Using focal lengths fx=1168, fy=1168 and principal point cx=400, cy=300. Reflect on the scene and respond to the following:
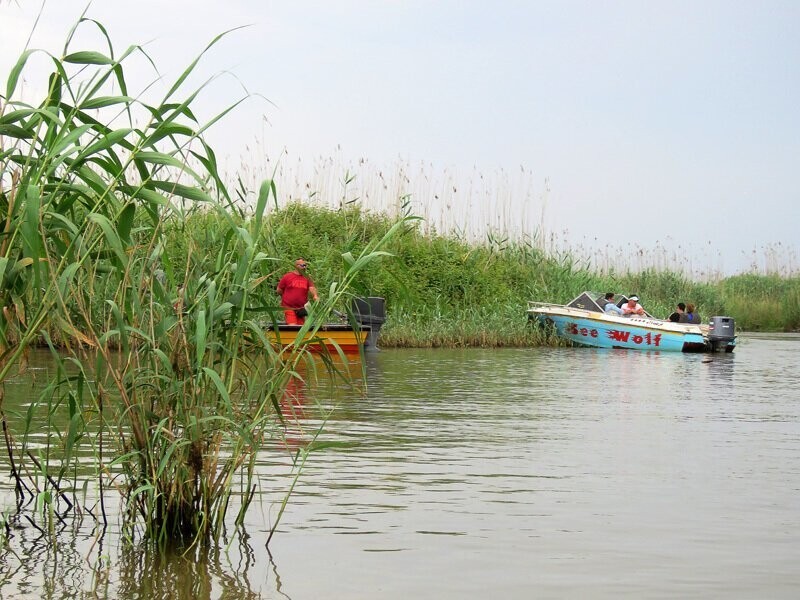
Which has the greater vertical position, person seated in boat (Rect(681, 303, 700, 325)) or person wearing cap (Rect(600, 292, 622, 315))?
person wearing cap (Rect(600, 292, 622, 315))

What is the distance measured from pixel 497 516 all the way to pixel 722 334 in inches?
739

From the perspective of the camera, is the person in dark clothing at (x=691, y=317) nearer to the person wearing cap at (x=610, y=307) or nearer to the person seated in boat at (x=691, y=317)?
the person seated in boat at (x=691, y=317)

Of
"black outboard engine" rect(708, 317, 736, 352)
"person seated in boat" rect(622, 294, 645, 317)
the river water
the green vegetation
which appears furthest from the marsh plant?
"person seated in boat" rect(622, 294, 645, 317)

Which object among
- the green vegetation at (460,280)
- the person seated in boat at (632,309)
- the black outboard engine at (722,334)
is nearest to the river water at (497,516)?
the black outboard engine at (722,334)

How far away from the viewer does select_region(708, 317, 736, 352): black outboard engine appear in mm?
23875

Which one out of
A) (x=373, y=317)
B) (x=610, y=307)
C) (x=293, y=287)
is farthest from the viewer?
(x=610, y=307)

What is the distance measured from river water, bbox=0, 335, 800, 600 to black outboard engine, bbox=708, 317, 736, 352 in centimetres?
1163

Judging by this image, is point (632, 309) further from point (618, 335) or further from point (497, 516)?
point (497, 516)

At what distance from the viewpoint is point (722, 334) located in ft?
78.6

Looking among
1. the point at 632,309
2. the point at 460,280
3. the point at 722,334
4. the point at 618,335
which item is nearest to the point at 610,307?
the point at 632,309

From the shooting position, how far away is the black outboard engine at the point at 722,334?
940 inches

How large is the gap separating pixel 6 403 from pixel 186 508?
254 inches

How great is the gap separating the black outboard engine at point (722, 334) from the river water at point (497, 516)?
38.2 ft

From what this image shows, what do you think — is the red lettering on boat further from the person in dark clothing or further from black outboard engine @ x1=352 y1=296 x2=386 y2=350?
black outboard engine @ x1=352 y1=296 x2=386 y2=350
